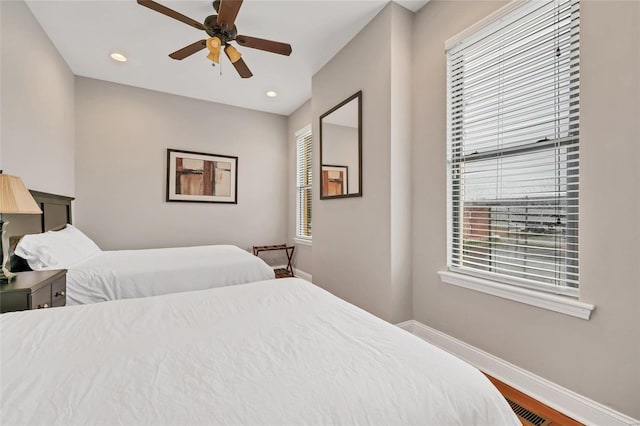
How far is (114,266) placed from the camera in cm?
230

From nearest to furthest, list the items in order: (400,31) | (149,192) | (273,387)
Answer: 1. (273,387)
2. (400,31)
3. (149,192)

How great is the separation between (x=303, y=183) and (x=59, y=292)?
325cm

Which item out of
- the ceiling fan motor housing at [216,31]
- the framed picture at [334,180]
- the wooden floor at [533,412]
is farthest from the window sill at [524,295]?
the ceiling fan motor housing at [216,31]

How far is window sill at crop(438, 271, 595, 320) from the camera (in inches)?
58.2

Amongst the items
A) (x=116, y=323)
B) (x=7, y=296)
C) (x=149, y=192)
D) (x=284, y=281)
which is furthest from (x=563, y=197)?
(x=149, y=192)

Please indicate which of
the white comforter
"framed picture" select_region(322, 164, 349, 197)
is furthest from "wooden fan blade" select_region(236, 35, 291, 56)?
the white comforter

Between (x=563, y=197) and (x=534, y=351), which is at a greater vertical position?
(x=563, y=197)

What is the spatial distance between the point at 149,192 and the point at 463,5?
411 cm

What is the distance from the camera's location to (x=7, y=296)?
59.2 inches

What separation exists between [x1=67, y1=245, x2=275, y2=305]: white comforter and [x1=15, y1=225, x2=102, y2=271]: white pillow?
8cm

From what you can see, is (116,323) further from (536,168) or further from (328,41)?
(328,41)

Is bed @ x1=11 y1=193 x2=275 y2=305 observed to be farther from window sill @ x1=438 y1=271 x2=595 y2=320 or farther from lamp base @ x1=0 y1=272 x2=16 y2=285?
window sill @ x1=438 y1=271 x2=595 y2=320

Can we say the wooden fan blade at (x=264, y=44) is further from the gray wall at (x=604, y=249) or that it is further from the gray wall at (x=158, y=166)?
the gray wall at (x=158, y=166)

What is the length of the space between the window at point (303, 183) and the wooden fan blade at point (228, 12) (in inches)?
91.6
